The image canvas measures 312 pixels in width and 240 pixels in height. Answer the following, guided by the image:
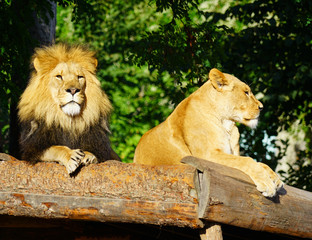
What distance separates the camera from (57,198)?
10.4 ft

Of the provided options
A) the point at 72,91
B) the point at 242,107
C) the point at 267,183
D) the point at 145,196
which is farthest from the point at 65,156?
the point at 242,107

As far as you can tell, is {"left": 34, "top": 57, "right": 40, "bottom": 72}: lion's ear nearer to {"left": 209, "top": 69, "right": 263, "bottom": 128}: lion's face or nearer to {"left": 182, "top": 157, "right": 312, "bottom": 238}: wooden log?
{"left": 209, "top": 69, "right": 263, "bottom": 128}: lion's face

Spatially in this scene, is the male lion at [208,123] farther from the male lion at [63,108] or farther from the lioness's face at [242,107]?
the male lion at [63,108]

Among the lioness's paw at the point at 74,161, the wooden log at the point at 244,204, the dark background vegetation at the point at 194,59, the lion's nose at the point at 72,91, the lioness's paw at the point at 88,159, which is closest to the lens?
the wooden log at the point at 244,204

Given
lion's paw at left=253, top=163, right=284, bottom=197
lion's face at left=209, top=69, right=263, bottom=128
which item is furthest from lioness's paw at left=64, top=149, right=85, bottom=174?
lion's face at left=209, top=69, right=263, bottom=128

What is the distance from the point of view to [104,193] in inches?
121

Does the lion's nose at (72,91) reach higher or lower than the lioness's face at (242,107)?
lower

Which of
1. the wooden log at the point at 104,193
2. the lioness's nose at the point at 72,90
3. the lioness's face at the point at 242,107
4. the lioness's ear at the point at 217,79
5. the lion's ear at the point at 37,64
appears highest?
the lioness's ear at the point at 217,79

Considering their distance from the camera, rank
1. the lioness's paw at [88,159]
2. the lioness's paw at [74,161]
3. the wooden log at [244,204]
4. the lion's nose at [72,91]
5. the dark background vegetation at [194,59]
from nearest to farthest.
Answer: the wooden log at [244,204]
the lioness's paw at [74,161]
the lioness's paw at [88,159]
the lion's nose at [72,91]
the dark background vegetation at [194,59]

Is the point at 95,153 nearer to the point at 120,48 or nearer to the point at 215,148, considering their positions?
the point at 215,148

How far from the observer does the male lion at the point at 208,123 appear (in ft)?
12.5

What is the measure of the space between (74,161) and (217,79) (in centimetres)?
132

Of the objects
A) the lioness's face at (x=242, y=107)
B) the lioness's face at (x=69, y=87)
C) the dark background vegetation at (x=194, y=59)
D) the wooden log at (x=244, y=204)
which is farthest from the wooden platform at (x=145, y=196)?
the dark background vegetation at (x=194, y=59)

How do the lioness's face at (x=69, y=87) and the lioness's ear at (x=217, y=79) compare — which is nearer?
the lioness's face at (x=69, y=87)
